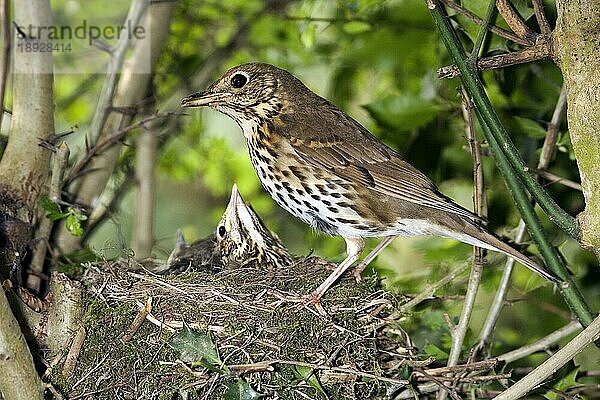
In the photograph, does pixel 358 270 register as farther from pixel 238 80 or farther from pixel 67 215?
pixel 67 215

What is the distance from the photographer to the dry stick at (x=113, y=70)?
2811mm

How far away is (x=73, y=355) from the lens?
2115mm

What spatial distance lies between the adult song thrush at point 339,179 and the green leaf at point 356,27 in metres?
0.98

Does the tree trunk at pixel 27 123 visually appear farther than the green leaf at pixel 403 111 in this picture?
No

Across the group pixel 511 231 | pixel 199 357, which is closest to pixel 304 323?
pixel 199 357

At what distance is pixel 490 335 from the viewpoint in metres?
2.57

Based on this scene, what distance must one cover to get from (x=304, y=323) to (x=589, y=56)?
0.99 m

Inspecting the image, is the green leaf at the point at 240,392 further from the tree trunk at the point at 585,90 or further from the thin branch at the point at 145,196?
the thin branch at the point at 145,196

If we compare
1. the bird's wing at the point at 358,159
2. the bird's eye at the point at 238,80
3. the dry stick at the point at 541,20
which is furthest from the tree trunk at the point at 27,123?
the dry stick at the point at 541,20

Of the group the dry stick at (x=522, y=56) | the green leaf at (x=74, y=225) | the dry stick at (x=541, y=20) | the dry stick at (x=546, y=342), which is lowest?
the dry stick at (x=546, y=342)

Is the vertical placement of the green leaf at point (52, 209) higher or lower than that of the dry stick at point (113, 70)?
lower

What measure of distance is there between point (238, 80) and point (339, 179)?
465 millimetres

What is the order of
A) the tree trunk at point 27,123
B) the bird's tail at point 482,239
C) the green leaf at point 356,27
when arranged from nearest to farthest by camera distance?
the bird's tail at point 482,239 → the tree trunk at point 27,123 → the green leaf at point 356,27

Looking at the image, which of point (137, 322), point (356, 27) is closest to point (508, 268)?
point (137, 322)
